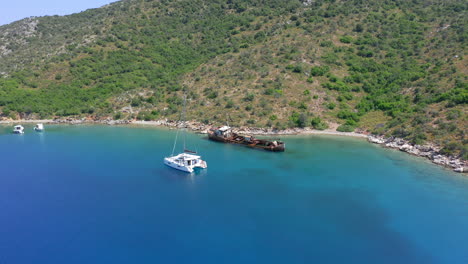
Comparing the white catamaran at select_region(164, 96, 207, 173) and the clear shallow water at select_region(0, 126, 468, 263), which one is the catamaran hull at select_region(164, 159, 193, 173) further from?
the clear shallow water at select_region(0, 126, 468, 263)

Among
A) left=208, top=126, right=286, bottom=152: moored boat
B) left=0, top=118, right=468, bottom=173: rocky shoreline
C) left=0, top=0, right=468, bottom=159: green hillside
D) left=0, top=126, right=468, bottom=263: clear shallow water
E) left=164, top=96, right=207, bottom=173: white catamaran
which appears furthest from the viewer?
left=0, top=0, right=468, bottom=159: green hillside

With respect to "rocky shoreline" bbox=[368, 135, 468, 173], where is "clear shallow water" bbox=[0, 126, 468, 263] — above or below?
below

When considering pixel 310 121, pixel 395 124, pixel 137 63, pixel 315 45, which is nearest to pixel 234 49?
pixel 315 45

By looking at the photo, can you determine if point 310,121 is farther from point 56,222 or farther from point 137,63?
point 137,63

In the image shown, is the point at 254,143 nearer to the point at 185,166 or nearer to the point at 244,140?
the point at 244,140

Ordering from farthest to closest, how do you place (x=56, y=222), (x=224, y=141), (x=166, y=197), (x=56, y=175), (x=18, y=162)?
(x=224, y=141) → (x=18, y=162) → (x=56, y=175) → (x=166, y=197) → (x=56, y=222)

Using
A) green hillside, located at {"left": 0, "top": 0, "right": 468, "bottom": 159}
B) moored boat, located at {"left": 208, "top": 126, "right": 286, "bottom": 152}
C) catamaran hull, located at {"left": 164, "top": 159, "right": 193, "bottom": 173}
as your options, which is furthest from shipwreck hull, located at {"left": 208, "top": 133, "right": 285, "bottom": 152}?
catamaran hull, located at {"left": 164, "top": 159, "right": 193, "bottom": 173}
